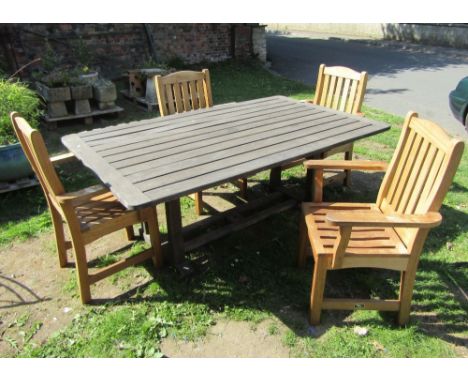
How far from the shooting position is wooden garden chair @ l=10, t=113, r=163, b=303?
2.14m

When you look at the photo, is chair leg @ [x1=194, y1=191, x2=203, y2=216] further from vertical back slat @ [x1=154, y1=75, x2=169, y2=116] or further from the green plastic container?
the green plastic container

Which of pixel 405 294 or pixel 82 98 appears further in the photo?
pixel 82 98

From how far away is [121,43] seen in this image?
26.5ft

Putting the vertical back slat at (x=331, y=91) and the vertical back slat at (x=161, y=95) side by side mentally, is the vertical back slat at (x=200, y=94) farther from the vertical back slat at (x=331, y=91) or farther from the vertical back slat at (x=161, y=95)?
the vertical back slat at (x=331, y=91)

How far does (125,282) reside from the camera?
2.74 meters

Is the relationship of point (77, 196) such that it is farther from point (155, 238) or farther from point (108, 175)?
point (155, 238)

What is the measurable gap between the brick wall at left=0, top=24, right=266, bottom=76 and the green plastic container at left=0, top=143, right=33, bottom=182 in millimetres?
4038

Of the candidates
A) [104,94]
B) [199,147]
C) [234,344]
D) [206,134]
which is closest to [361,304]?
[234,344]

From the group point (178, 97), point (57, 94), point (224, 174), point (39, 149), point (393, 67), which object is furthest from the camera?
point (393, 67)

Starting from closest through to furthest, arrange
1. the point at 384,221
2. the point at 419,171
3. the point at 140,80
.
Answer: the point at 384,221
the point at 419,171
the point at 140,80

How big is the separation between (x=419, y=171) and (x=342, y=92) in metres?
1.74

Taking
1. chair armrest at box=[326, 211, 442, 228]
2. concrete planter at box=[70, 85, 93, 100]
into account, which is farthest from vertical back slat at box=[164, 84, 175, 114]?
concrete planter at box=[70, 85, 93, 100]
